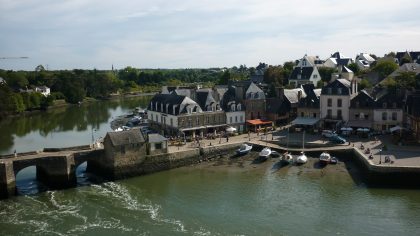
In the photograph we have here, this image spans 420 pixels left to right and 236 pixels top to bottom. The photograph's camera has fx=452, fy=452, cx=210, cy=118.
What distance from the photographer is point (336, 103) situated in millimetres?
51062

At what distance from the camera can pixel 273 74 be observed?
8100 cm

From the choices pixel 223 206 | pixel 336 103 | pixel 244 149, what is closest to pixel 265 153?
pixel 244 149

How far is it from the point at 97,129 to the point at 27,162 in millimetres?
31550

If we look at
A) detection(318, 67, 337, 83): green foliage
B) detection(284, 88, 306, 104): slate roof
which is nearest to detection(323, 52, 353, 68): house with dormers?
detection(318, 67, 337, 83): green foliage

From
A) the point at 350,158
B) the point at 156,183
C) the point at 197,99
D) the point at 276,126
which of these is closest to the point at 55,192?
the point at 156,183

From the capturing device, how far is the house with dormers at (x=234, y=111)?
52.0m

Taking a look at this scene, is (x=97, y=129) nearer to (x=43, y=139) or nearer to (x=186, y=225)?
(x=43, y=139)

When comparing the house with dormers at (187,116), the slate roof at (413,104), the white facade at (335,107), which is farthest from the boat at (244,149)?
the slate roof at (413,104)

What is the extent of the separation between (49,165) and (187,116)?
17371mm

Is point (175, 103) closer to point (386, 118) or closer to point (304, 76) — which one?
point (386, 118)

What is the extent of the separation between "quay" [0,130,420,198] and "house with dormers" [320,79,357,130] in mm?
5670

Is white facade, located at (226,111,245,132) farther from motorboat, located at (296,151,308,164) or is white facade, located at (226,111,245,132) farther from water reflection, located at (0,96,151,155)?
water reflection, located at (0,96,151,155)

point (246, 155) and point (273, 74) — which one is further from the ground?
point (273, 74)

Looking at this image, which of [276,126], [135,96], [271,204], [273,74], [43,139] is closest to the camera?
[271,204]
